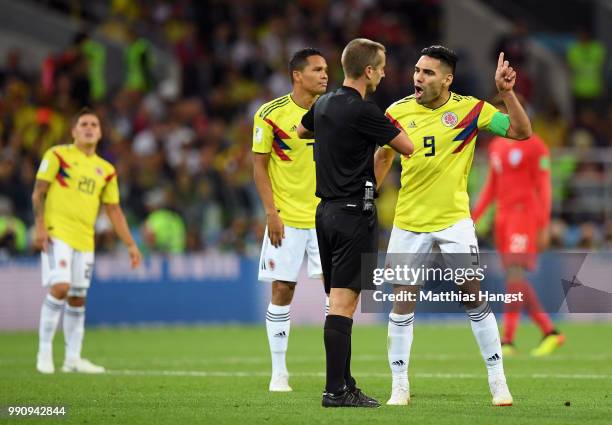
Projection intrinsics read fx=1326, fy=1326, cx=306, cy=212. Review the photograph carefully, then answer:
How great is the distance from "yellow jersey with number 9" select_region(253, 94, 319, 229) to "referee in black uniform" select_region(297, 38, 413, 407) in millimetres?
1537

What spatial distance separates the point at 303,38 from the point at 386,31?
5.79ft

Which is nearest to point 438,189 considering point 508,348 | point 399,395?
point 399,395

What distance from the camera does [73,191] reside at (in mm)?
13281

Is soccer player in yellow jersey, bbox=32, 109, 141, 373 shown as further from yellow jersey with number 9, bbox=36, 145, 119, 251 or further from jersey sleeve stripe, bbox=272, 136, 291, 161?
jersey sleeve stripe, bbox=272, 136, 291, 161

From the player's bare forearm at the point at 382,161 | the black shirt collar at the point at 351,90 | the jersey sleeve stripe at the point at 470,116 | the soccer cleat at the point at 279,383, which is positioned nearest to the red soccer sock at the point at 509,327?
the soccer cleat at the point at 279,383

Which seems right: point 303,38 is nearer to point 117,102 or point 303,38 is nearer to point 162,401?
point 117,102

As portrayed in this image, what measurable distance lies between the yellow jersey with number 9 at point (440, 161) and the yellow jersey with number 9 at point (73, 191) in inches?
185

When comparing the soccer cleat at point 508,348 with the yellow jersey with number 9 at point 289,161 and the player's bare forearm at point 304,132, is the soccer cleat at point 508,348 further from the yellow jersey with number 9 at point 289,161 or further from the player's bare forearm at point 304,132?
the player's bare forearm at point 304,132

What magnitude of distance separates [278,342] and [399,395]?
5.60ft

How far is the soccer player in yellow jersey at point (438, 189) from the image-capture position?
31.0 ft

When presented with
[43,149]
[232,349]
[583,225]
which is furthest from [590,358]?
[43,149]

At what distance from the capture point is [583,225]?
21.8 metres

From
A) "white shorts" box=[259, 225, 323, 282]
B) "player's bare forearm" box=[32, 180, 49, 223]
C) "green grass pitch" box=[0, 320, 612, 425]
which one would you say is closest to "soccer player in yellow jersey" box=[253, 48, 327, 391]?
"white shorts" box=[259, 225, 323, 282]

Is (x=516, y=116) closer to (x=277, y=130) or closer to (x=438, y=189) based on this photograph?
(x=438, y=189)
